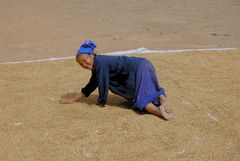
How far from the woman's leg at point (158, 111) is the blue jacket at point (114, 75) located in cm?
20

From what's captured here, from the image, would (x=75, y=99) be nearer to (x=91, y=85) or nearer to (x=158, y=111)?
(x=91, y=85)

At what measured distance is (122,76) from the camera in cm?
383

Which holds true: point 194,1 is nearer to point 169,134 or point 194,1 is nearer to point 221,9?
point 221,9

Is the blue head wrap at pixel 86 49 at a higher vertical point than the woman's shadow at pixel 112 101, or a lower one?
higher

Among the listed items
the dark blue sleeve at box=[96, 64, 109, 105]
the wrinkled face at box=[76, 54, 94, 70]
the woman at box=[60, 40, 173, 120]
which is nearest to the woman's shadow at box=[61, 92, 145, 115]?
the woman at box=[60, 40, 173, 120]

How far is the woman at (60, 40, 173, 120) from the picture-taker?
12.2 ft

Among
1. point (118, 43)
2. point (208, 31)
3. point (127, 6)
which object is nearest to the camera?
point (118, 43)

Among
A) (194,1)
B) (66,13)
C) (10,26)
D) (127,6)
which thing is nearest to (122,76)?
(10,26)

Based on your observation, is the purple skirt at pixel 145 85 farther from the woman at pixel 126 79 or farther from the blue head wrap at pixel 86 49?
the blue head wrap at pixel 86 49

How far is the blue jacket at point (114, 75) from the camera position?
371cm

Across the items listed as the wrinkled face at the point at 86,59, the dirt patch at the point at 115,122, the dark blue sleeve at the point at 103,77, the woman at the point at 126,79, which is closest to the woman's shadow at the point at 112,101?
the dirt patch at the point at 115,122

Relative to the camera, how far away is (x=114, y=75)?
3.81 metres

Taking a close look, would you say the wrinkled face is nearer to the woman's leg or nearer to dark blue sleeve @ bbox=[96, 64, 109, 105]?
dark blue sleeve @ bbox=[96, 64, 109, 105]

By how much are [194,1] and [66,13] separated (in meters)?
4.08
